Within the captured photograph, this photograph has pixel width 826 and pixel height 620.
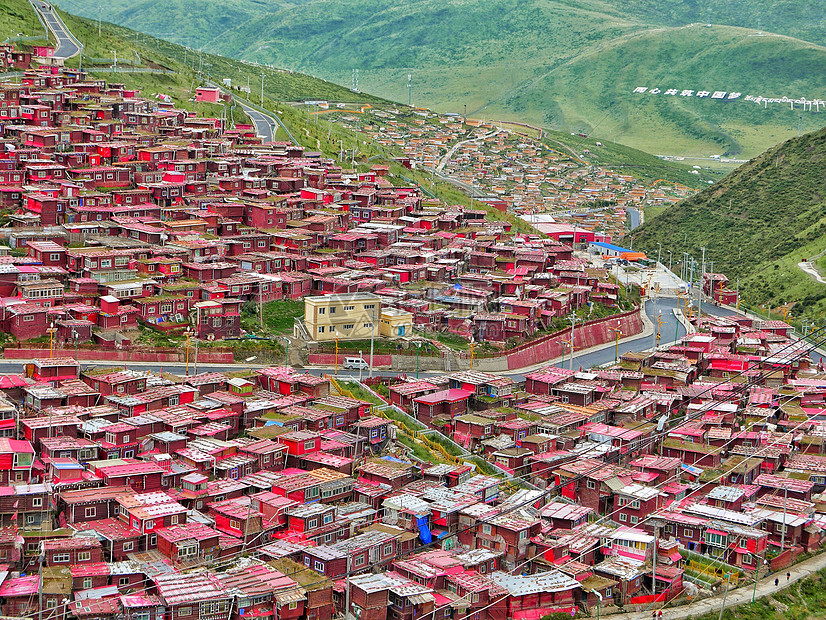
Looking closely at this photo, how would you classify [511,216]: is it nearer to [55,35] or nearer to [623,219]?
[623,219]

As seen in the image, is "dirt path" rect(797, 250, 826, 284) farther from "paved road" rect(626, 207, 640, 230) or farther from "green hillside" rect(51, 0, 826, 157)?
"green hillside" rect(51, 0, 826, 157)

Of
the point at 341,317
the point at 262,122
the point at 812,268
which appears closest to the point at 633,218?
the point at 812,268

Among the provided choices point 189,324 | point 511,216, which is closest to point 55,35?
point 511,216

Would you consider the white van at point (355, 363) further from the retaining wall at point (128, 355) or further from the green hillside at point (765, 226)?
the green hillside at point (765, 226)

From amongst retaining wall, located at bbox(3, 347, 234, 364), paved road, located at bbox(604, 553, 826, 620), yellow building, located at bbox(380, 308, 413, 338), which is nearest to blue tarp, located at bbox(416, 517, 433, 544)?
paved road, located at bbox(604, 553, 826, 620)

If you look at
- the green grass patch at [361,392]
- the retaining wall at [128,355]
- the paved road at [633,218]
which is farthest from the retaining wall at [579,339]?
the paved road at [633,218]
